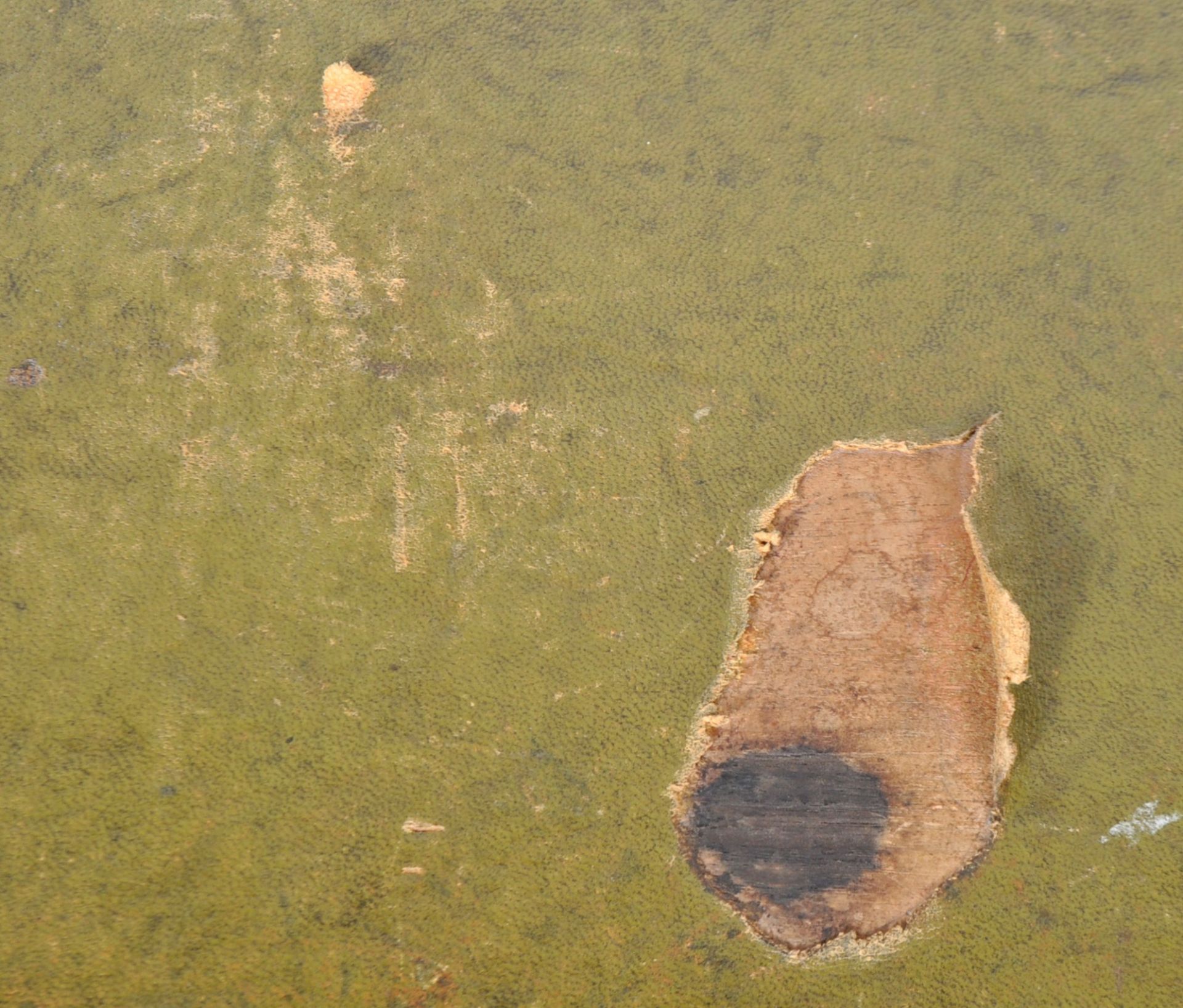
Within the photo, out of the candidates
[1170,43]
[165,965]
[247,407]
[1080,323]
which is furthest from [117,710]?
[1170,43]

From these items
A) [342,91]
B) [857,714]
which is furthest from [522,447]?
[342,91]

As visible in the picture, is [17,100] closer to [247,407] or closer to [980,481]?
[247,407]

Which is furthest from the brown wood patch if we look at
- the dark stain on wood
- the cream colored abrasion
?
the cream colored abrasion

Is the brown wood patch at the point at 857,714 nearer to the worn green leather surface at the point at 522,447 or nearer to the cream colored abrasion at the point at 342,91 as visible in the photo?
the worn green leather surface at the point at 522,447

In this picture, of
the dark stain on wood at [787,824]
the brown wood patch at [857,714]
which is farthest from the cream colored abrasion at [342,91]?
the dark stain on wood at [787,824]

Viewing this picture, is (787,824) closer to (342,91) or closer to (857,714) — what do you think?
(857,714)

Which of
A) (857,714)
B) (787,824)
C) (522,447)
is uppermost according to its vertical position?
(522,447)
